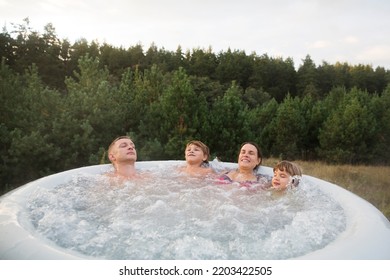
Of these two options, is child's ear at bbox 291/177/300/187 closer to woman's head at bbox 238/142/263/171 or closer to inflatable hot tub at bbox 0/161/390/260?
inflatable hot tub at bbox 0/161/390/260

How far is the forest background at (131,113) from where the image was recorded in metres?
3.11

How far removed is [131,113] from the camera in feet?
11.5

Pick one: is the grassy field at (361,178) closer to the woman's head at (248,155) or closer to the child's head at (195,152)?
the woman's head at (248,155)

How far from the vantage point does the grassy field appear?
305 centimetres

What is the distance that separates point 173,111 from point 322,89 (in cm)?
332

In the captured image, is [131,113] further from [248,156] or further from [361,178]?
[361,178]

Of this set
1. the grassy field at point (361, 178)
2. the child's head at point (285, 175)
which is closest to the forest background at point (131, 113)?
the grassy field at point (361, 178)

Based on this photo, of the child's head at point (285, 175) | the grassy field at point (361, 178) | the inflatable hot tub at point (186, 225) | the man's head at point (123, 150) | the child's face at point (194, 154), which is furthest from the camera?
the grassy field at point (361, 178)

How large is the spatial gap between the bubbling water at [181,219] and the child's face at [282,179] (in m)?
0.04

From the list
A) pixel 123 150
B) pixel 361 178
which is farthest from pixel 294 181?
pixel 361 178

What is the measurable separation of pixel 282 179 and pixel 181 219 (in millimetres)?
611

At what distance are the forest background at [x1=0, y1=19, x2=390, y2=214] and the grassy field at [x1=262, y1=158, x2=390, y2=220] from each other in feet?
1.03
